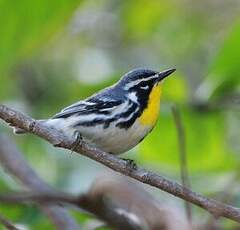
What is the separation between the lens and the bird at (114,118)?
7.26ft

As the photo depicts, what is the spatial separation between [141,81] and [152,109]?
0.89ft

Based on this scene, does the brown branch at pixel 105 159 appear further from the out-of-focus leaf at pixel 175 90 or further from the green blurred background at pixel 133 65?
the out-of-focus leaf at pixel 175 90

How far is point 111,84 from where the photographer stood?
8.12 ft

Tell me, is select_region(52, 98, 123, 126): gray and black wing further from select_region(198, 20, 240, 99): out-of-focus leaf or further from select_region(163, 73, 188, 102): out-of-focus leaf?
select_region(198, 20, 240, 99): out-of-focus leaf

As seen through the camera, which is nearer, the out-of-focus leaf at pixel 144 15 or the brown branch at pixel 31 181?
the brown branch at pixel 31 181

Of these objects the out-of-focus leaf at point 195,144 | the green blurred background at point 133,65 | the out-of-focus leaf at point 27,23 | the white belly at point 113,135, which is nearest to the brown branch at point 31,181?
the green blurred background at point 133,65

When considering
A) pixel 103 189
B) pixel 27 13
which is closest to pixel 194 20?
pixel 27 13

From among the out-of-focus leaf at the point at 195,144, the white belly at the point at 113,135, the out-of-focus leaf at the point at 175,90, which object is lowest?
the white belly at the point at 113,135

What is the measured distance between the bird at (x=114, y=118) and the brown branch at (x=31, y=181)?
1.27 ft

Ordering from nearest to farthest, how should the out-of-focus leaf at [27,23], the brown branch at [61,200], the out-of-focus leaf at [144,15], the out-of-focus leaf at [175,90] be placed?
the brown branch at [61,200] → the out-of-focus leaf at [27,23] → the out-of-focus leaf at [175,90] → the out-of-focus leaf at [144,15]

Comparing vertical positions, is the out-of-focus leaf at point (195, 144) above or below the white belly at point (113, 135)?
above

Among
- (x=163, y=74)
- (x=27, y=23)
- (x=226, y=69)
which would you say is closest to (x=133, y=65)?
(x=163, y=74)

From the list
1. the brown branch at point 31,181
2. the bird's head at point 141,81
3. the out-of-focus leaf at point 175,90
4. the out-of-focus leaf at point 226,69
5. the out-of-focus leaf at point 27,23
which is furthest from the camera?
the bird's head at point 141,81

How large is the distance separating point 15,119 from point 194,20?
3.19 meters
